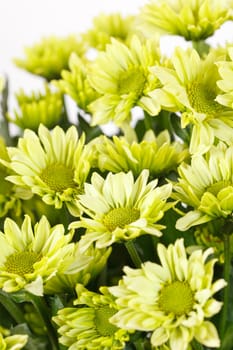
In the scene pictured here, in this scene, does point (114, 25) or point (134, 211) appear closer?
point (134, 211)

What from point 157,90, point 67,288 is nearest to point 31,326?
point 67,288

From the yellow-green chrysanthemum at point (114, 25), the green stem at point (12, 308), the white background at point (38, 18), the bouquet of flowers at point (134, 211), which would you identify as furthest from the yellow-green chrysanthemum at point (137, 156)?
the white background at point (38, 18)

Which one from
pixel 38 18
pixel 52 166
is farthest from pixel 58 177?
pixel 38 18

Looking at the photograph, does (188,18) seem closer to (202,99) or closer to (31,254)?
(202,99)

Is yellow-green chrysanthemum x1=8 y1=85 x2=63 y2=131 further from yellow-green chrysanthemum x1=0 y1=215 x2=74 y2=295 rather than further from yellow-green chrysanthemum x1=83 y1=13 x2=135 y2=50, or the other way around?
yellow-green chrysanthemum x1=0 y1=215 x2=74 y2=295

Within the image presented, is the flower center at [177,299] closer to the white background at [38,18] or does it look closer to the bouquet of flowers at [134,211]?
the bouquet of flowers at [134,211]

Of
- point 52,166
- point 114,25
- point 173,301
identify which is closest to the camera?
point 173,301

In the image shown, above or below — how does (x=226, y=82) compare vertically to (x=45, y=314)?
above

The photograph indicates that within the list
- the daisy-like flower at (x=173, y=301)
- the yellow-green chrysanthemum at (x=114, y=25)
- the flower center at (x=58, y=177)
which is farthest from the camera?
the yellow-green chrysanthemum at (x=114, y=25)
